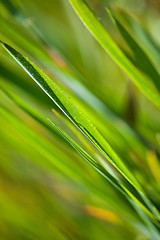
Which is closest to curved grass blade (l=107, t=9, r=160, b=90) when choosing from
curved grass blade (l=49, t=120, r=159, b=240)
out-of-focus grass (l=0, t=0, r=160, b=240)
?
out-of-focus grass (l=0, t=0, r=160, b=240)

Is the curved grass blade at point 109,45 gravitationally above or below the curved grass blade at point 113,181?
above

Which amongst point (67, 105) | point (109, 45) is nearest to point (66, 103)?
point (67, 105)

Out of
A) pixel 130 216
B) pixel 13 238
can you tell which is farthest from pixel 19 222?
pixel 130 216

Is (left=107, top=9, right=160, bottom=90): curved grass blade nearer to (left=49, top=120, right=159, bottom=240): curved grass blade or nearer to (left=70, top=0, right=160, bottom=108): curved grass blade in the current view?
(left=70, top=0, right=160, bottom=108): curved grass blade

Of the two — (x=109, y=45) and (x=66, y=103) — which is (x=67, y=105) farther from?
(x=109, y=45)

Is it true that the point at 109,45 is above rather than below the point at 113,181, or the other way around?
above

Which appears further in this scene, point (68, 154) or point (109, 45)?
point (68, 154)

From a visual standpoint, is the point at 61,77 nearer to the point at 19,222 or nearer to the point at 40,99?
the point at 40,99

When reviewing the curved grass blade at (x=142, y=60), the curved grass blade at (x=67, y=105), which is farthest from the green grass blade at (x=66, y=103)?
the curved grass blade at (x=142, y=60)

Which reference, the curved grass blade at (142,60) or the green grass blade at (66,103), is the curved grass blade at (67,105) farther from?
the curved grass blade at (142,60)
